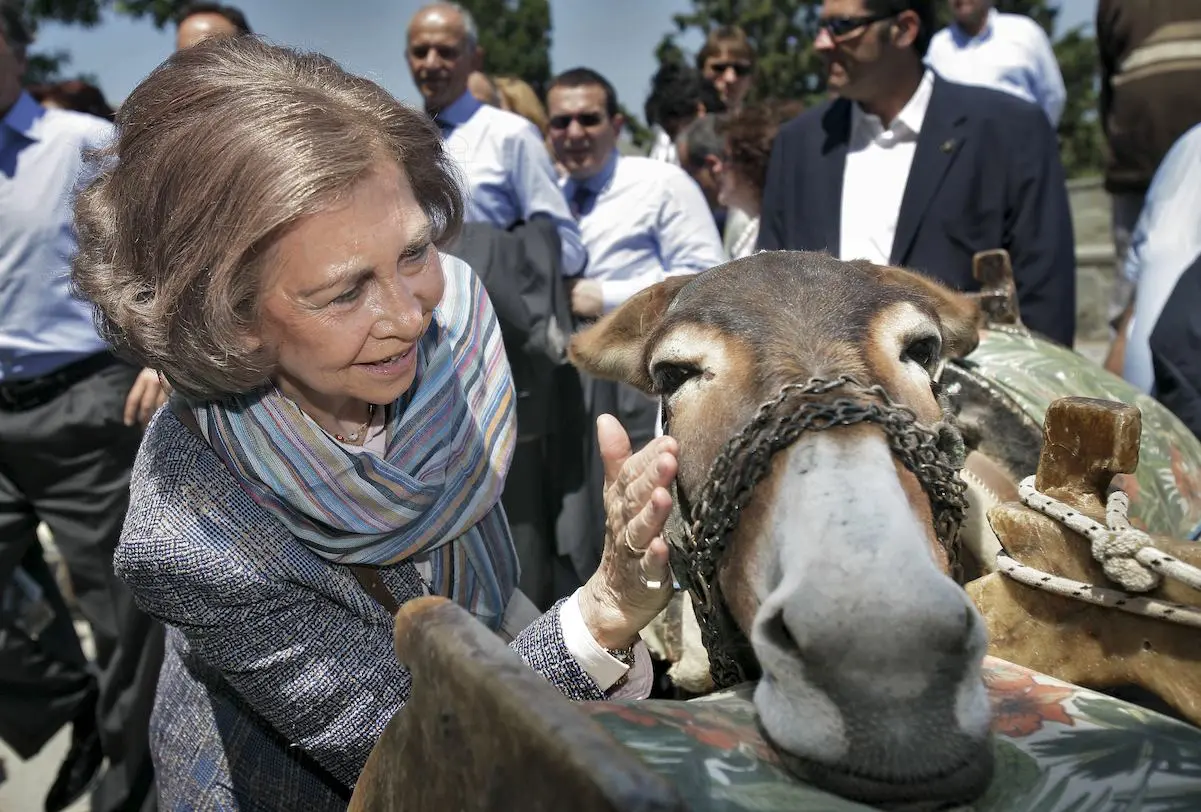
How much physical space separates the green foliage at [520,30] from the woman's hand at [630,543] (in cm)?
3065

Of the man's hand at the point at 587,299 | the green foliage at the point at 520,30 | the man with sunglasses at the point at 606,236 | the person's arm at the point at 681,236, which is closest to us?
the man with sunglasses at the point at 606,236

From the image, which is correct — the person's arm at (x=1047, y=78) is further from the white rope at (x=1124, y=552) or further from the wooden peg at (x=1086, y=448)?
the white rope at (x=1124, y=552)

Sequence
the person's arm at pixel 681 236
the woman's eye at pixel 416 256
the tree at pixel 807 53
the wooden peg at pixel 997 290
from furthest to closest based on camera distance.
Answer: the tree at pixel 807 53, the person's arm at pixel 681 236, the wooden peg at pixel 997 290, the woman's eye at pixel 416 256

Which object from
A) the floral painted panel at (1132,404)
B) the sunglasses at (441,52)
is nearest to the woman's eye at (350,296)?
the floral painted panel at (1132,404)

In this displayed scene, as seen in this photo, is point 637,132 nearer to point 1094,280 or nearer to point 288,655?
point 1094,280

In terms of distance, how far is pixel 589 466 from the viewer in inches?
182

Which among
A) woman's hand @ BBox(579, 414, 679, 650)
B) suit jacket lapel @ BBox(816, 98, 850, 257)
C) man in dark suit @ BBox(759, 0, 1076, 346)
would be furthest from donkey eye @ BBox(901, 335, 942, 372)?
suit jacket lapel @ BBox(816, 98, 850, 257)

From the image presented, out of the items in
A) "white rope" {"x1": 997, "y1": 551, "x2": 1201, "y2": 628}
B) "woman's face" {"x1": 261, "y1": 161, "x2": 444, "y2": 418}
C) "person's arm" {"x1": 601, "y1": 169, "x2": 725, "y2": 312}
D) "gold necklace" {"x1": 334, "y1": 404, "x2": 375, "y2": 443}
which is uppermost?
"woman's face" {"x1": 261, "y1": 161, "x2": 444, "y2": 418}

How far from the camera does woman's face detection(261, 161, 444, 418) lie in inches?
68.8

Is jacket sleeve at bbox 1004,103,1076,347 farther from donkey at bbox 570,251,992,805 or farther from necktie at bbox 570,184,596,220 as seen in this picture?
donkey at bbox 570,251,992,805

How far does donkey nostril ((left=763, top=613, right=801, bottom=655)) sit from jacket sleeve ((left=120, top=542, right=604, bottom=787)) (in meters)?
0.61

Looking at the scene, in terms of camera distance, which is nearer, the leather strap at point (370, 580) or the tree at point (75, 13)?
the leather strap at point (370, 580)

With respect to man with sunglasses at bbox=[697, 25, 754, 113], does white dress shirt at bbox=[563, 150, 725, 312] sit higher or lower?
lower

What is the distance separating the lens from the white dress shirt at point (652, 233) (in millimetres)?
5023
